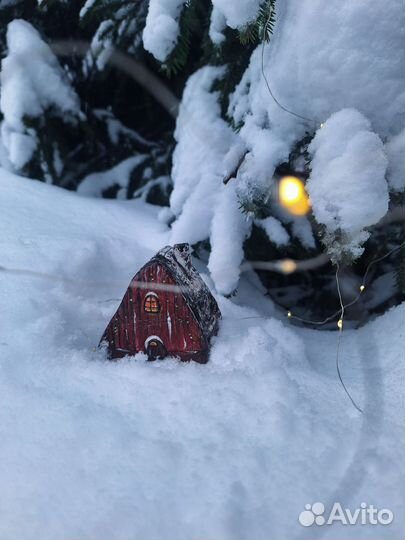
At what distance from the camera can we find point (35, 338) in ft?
4.18

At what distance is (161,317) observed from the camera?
1.33 meters

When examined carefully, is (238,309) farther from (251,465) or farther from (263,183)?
(251,465)

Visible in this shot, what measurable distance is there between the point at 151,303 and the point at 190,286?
122mm

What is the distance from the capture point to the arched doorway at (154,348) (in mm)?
1342

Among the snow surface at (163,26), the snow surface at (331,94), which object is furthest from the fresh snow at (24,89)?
the snow surface at (331,94)

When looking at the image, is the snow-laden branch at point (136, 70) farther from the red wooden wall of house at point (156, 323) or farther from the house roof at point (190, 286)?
the red wooden wall of house at point (156, 323)

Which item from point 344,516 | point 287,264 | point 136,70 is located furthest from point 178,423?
point 136,70

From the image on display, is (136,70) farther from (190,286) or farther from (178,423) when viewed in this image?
(178,423)

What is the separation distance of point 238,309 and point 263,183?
424 mm

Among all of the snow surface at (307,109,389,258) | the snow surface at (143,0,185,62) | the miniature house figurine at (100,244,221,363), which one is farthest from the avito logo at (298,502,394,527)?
the snow surface at (143,0,185,62)

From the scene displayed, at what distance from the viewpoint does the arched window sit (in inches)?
51.7

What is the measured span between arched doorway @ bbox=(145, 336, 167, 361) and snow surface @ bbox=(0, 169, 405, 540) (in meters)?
0.03

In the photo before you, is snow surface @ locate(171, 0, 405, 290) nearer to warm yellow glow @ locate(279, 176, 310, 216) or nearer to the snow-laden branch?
warm yellow glow @ locate(279, 176, 310, 216)

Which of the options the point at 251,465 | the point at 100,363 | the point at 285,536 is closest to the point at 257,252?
the point at 100,363
